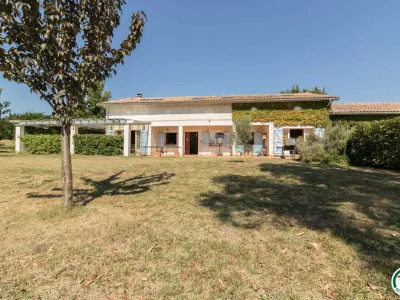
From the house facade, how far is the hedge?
22.0 ft

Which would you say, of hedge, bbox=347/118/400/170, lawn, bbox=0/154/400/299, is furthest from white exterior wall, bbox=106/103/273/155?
lawn, bbox=0/154/400/299

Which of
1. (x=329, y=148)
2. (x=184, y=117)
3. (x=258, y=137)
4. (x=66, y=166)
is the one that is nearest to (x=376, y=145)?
(x=329, y=148)

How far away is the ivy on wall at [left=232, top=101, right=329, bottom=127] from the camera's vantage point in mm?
18375

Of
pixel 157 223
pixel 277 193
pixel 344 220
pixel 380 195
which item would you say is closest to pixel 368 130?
pixel 380 195

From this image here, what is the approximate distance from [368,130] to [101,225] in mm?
11786

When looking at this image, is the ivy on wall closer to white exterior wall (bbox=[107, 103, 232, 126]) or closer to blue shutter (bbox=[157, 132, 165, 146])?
white exterior wall (bbox=[107, 103, 232, 126])

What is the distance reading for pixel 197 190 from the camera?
5.75 meters

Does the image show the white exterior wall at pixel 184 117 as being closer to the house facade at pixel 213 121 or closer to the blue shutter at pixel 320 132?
the house facade at pixel 213 121

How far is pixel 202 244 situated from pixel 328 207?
2.69 metres

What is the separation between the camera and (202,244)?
3.12m

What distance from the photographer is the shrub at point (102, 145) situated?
18.2 metres

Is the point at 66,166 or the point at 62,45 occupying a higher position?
the point at 62,45

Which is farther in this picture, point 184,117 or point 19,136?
point 184,117

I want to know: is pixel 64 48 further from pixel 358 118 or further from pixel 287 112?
pixel 358 118
